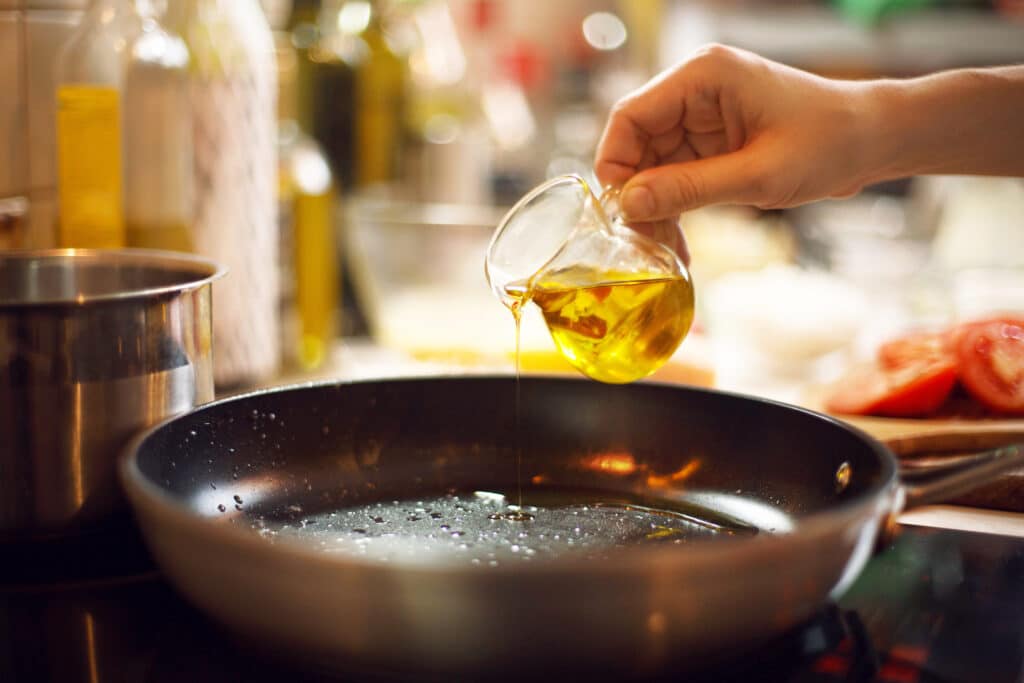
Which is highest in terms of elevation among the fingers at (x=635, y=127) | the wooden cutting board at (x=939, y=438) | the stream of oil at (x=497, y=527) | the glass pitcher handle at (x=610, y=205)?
the fingers at (x=635, y=127)

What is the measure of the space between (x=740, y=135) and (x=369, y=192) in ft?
2.79

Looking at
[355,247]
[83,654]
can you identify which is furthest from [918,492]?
[355,247]

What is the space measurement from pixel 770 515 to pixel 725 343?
2.37 ft

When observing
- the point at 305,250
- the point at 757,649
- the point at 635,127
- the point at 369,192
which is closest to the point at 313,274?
the point at 305,250

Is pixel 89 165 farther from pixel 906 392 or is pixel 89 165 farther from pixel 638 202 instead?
pixel 906 392

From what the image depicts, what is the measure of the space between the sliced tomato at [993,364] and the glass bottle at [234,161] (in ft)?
2.23

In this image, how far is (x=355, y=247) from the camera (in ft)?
4.38

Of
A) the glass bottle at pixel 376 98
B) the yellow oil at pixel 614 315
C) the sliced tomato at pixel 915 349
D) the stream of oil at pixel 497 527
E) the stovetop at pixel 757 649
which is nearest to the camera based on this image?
the stovetop at pixel 757 649

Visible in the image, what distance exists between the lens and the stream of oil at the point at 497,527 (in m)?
0.62

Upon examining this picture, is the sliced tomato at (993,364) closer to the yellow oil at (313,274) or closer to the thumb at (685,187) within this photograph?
the thumb at (685,187)

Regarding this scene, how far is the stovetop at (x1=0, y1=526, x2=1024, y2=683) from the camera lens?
1.69 ft

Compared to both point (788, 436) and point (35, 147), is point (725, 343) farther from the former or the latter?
point (35, 147)

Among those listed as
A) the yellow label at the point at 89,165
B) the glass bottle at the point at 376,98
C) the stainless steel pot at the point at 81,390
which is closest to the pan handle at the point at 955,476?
the stainless steel pot at the point at 81,390

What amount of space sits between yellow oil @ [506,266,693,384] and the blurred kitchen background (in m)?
0.32
